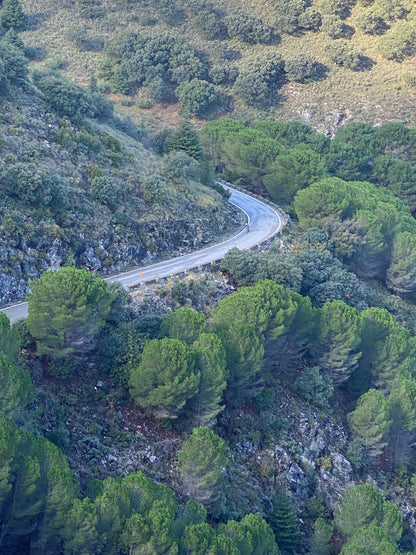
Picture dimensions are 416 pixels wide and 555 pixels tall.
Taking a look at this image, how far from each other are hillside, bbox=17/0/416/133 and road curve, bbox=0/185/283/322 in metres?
30.5

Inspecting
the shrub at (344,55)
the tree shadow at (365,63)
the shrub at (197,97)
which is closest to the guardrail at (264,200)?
the shrub at (197,97)

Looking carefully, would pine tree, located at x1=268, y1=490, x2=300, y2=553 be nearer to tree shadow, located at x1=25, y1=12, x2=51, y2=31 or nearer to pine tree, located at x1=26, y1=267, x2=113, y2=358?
pine tree, located at x1=26, y1=267, x2=113, y2=358

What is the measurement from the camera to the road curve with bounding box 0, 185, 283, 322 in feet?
158

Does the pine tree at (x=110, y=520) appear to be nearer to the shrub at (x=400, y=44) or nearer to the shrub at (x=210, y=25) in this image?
the shrub at (x=400, y=44)

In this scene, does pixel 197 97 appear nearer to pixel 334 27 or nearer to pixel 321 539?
pixel 334 27

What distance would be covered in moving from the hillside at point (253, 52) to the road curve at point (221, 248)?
1202 inches

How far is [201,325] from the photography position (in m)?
42.7

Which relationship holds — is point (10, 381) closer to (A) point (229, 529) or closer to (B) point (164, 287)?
(A) point (229, 529)

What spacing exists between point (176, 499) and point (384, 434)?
675 inches

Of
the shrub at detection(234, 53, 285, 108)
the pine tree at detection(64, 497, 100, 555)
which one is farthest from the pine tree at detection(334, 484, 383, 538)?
the shrub at detection(234, 53, 285, 108)

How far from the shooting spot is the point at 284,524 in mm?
39000

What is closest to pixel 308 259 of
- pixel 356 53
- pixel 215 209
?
pixel 215 209

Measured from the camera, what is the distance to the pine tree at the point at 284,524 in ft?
127

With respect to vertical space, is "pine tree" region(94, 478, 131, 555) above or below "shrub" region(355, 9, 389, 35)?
above
